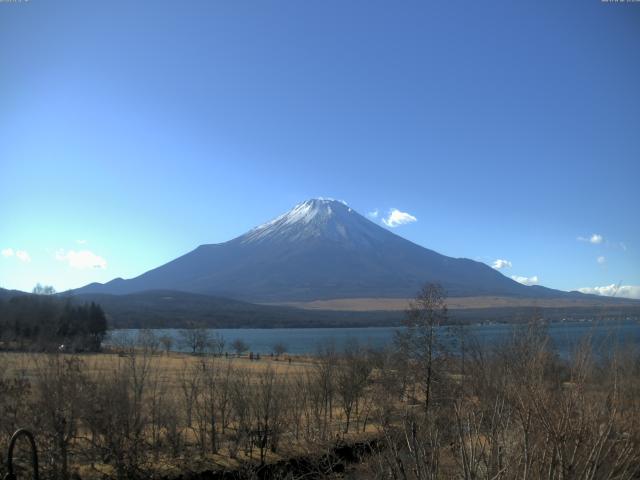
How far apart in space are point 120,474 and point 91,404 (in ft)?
6.94

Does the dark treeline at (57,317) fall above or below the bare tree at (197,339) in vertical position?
above

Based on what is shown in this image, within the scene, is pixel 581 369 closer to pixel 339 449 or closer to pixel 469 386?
pixel 469 386

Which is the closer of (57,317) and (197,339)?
(57,317)

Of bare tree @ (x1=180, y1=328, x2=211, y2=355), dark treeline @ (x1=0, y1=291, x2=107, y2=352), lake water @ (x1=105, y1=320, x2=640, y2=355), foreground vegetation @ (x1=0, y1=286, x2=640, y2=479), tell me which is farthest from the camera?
bare tree @ (x1=180, y1=328, x2=211, y2=355)

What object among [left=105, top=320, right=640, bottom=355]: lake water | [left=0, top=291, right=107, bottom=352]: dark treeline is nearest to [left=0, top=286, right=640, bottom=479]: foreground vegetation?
[left=105, top=320, right=640, bottom=355]: lake water

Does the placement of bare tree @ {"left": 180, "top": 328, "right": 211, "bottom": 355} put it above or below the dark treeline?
below

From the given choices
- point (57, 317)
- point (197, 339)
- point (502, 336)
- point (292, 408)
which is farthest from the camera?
point (197, 339)

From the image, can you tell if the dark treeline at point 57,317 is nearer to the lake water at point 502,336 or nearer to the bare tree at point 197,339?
the lake water at point 502,336

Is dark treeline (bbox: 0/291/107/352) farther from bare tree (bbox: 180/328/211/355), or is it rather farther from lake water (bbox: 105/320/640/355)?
bare tree (bbox: 180/328/211/355)

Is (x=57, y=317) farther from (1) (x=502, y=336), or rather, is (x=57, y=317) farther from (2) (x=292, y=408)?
(1) (x=502, y=336)

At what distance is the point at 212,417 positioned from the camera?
19797mm

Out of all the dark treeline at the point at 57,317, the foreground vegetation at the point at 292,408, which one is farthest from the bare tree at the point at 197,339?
the foreground vegetation at the point at 292,408

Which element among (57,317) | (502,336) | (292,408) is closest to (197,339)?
(57,317)

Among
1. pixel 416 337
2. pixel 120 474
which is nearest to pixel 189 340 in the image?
pixel 416 337
